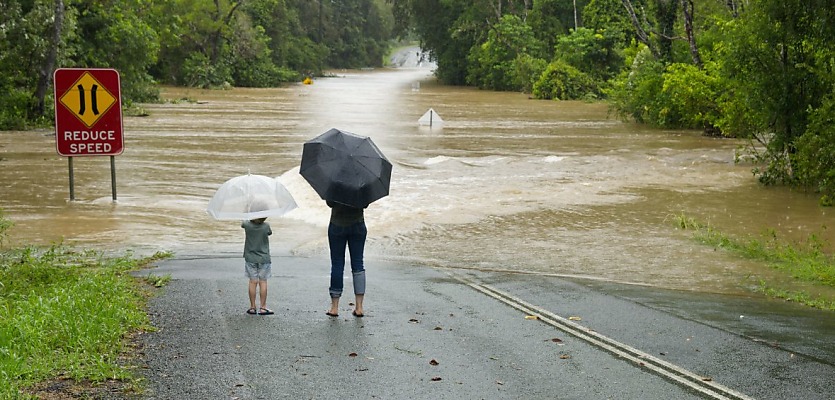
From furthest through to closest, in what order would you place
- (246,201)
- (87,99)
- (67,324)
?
1. (87,99)
2. (246,201)
3. (67,324)

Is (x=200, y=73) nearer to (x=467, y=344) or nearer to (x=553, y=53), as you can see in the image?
(x=553, y=53)

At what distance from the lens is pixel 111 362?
6934 millimetres

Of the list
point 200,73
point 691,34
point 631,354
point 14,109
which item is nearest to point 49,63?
point 14,109

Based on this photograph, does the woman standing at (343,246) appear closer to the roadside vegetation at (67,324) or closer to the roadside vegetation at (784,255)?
the roadside vegetation at (67,324)

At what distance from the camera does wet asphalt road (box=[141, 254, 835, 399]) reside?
6.83 m

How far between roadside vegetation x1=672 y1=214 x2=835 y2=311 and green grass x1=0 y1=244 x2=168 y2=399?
7.10 meters

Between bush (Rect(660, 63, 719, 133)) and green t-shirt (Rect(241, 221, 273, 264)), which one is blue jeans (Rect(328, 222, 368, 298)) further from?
bush (Rect(660, 63, 719, 133))

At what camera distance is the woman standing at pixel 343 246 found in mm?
9203

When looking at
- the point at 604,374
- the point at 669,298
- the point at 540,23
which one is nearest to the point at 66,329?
the point at 604,374

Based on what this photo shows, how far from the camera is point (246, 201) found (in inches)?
351

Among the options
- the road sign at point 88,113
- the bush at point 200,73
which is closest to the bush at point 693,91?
the road sign at point 88,113

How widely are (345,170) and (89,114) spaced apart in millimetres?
9630

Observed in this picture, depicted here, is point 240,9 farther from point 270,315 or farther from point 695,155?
point 270,315

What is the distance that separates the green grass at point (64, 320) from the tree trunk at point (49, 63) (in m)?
20.6
